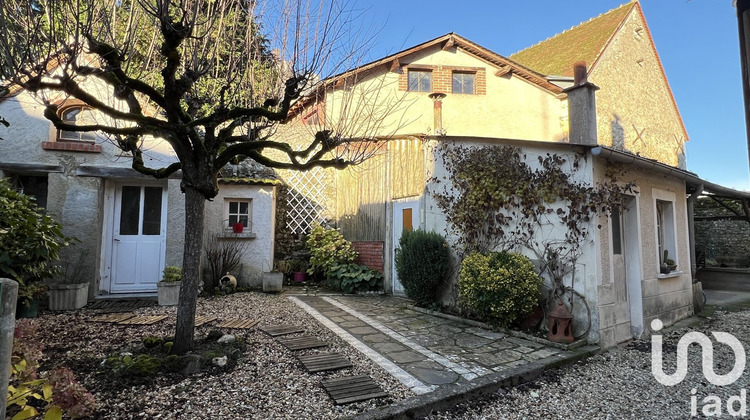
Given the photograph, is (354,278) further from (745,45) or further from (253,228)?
(745,45)

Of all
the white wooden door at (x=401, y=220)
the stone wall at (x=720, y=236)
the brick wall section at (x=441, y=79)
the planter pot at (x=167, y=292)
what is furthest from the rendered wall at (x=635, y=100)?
the planter pot at (x=167, y=292)

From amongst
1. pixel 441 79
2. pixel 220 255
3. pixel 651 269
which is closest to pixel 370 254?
pixel 220 255

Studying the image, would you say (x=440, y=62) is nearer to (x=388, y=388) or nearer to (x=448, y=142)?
(x=448, y=142)

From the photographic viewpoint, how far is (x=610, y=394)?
3248 millimetres

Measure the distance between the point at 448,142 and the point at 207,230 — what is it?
5082 mm

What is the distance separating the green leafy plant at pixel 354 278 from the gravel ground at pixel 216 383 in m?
3.01

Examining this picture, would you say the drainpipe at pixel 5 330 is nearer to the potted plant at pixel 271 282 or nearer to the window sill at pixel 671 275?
the potted plant at pixel 271 282

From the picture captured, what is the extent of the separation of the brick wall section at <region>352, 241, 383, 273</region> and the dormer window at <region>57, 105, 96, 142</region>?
5399 mm

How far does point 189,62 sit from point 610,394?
15.8 ft

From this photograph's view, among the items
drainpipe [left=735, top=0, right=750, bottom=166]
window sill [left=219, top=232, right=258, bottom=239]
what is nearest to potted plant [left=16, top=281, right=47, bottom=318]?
window sill [left=219, top=232, right=258, bottom=239]

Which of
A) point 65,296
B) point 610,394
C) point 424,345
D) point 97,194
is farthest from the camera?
point 97,194

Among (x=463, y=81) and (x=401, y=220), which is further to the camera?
(x=463, y=81)

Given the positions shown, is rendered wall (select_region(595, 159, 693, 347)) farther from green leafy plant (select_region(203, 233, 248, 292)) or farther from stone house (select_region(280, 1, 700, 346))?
green leafy plant (select_region(203, 233, 248, 292))

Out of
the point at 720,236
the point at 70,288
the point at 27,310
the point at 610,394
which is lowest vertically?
the point at 610,394
